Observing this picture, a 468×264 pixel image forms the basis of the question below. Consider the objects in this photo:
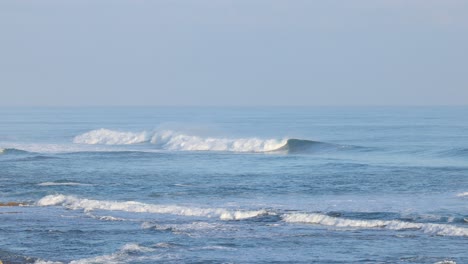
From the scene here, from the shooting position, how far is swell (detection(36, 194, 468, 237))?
2050 cm

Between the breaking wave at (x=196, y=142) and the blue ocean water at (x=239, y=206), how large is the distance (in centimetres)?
284

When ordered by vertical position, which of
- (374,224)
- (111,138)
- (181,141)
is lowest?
(111,138)

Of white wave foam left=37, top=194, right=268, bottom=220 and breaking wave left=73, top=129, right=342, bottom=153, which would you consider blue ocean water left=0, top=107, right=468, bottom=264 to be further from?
breaking wave left=73, top=129, right=342, bottom=153

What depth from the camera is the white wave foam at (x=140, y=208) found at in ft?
76.3

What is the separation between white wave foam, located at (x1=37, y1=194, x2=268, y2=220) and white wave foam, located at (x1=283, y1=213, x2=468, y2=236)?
1377 millimetres

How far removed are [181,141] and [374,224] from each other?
39.1 metres

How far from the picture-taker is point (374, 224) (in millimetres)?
21312

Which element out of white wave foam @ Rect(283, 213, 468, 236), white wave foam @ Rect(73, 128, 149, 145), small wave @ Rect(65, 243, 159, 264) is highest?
white wave foam @ Rect(283, 213, 468, 236)

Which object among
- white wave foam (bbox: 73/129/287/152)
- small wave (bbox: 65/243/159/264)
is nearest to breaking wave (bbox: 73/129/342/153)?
white wave foam (bbox: 73/129/287/152)

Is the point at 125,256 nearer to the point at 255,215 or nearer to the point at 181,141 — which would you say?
the point at 255,215

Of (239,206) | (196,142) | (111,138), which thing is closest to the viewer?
(239,206)

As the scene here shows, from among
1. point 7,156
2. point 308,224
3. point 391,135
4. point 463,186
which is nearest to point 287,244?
point 308,224

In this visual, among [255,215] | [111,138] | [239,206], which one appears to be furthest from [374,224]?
[111,138]

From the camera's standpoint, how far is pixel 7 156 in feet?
158
